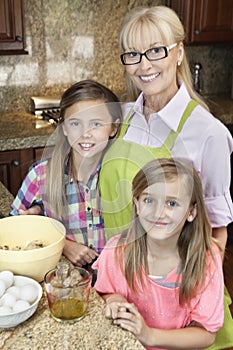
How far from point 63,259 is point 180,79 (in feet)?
2.22

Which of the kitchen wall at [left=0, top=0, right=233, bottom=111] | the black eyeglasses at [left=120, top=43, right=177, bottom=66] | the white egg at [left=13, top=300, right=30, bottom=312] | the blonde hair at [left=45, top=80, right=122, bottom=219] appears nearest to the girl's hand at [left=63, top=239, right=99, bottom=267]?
the blonde hair at [left=45, top=80, right=122, bottom=219]

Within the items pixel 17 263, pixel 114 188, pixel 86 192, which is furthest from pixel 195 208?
pixel 17 263

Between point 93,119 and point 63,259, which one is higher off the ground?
point 93,119

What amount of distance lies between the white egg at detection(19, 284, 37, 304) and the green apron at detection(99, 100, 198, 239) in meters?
0.30

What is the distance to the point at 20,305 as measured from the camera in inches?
43.4

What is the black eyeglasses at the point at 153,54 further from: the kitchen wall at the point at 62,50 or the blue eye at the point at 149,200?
the kitchen wall at the point at 62,50

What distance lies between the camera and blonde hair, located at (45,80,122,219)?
57.5 inches

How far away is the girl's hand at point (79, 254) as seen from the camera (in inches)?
58.1

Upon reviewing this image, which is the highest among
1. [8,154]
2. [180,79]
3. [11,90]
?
[180,79]

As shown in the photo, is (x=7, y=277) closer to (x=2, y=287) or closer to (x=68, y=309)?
(x=2, y=287)

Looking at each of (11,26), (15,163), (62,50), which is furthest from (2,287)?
(62,50)

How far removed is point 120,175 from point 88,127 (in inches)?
6.0

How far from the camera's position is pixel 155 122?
1.64 m

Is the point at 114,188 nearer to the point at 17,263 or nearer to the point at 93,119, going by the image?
the point at 93,119
